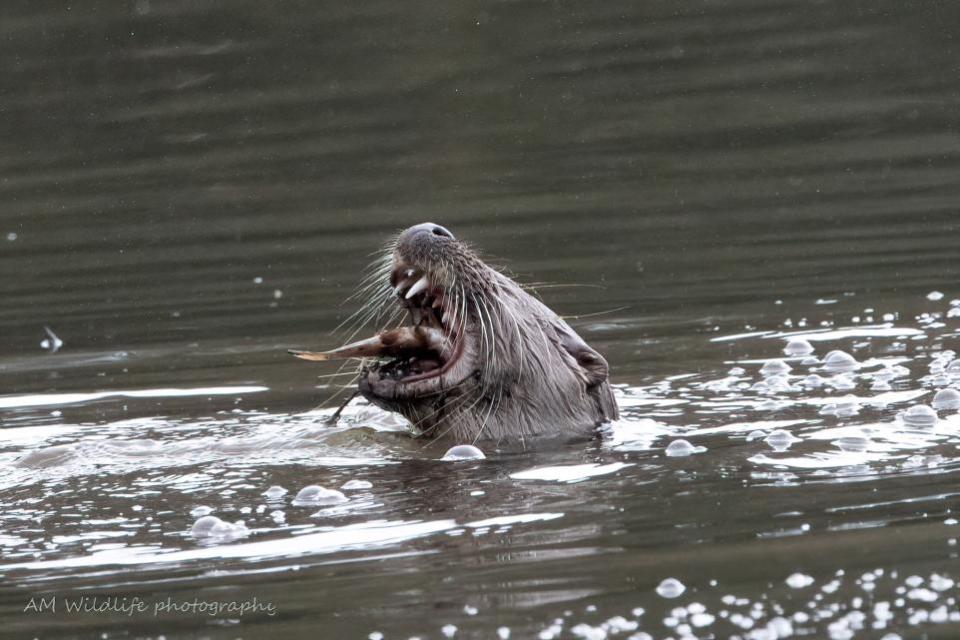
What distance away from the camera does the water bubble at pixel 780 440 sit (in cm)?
608

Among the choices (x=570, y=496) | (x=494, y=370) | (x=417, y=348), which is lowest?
(x=570, y=496)

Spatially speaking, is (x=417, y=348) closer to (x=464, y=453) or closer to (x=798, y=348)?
(x=464, y=453)

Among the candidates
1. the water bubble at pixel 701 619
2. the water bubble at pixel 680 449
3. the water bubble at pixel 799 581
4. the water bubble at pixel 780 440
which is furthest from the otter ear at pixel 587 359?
the water bubble at pixel 701 619

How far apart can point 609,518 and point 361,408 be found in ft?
8.71

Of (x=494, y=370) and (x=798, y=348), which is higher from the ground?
(x=494, y=370)

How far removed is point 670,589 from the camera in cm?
430

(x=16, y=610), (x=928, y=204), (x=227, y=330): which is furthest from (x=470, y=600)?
(x=928, y=204)

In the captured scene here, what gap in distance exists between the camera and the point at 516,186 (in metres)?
12.8

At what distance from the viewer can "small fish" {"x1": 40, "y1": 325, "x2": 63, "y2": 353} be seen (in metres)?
9.63

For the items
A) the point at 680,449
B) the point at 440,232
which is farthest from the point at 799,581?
the point at 440,232

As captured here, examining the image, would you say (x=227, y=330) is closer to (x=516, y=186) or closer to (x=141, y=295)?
(x=141, y=295)

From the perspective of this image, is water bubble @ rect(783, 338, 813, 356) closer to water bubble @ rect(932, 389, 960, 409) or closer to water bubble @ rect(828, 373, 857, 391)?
water bubble @ rect(828, 373, 857, 391)

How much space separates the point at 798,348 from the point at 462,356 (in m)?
2.19

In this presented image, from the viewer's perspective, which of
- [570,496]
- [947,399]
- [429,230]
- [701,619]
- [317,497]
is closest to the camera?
[701,619]
